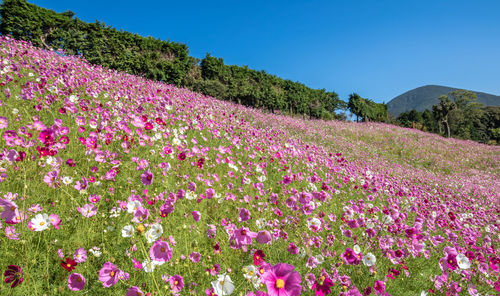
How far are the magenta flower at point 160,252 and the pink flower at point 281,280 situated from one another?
1.80 ft

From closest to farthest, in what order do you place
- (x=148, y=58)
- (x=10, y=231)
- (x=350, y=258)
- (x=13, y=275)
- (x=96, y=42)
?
(x=13, y=275)
(x=10, y=231)
(x=350, y=258)
(x=96, y=42)
(x=148, y=58)

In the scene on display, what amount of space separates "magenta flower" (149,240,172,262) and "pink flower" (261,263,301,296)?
55 centimetres

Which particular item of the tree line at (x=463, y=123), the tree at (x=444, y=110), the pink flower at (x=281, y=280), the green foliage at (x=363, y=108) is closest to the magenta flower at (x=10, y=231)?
the pink flower at (x=281, y=280)

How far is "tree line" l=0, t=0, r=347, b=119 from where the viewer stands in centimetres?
1012

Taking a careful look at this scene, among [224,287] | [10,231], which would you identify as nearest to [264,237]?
[224,287]

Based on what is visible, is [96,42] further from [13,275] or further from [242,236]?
[242,236]

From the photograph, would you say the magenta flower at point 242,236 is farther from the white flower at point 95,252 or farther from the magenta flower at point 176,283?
the white flower at point 95,252

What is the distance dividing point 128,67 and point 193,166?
11644 mm

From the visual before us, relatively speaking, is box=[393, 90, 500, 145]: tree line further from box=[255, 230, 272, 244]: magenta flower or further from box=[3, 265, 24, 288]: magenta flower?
box=[3, 265, 24, 288]: magenta flower

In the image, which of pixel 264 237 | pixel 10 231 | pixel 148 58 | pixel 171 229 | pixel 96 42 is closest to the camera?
pixel 264 237

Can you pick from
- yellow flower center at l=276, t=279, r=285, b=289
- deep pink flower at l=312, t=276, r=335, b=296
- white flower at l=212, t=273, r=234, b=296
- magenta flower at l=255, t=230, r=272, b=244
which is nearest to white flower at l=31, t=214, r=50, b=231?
white flower at l=212, t=273, r=234, b=296

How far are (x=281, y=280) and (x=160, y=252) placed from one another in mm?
662

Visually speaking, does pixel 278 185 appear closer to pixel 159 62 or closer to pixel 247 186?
pixel 247 186

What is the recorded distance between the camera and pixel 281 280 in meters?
0.96
